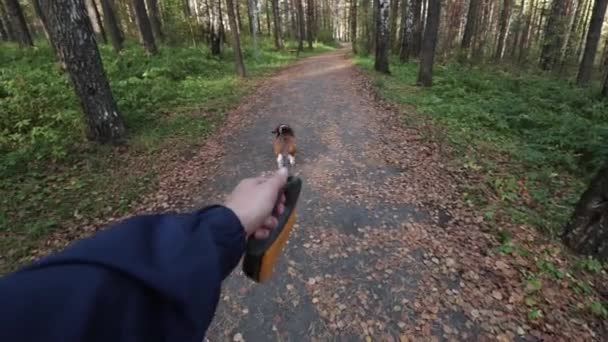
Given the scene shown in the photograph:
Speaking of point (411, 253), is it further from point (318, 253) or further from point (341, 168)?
point (341, 168)

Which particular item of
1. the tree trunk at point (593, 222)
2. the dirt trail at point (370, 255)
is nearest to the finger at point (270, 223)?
the dirt trail at point (370, 255)

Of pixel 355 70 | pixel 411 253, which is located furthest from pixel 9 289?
pixel 355 70

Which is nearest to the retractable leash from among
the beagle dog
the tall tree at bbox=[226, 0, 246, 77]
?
the beagle dog

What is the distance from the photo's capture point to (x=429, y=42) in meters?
11.9

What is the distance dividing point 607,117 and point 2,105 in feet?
51.4

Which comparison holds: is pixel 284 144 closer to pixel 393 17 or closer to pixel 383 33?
pixel 383 33

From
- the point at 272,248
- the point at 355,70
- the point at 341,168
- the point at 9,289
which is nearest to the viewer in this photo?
the point at 9,289

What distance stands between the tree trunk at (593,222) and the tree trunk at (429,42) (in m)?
9.18

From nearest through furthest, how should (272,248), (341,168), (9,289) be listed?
(9,289), (272,248), (341,168)

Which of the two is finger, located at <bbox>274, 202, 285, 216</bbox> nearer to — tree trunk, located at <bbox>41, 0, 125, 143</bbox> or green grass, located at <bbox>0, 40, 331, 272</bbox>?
green grass, located at <bbox>0, 40, 331, 272</bbox>

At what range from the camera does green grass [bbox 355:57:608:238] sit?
5.21m

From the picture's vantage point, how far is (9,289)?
68 centimetres

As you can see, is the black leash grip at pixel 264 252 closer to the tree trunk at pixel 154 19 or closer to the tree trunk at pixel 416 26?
the tree trunk at pixel 416 26

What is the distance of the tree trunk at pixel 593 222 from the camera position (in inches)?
147
